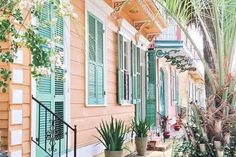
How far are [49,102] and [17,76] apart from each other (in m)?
0.94

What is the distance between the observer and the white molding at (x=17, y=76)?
4359 mm

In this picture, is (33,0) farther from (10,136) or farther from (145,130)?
(145,130)

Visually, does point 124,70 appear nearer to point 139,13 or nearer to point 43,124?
point 139,13

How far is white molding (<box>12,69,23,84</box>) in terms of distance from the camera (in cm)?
436

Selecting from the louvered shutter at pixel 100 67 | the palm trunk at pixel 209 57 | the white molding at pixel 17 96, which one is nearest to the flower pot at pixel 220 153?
the palm trunk at pixel 209 57

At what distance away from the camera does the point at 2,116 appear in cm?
427

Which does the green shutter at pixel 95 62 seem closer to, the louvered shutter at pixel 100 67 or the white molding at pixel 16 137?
the louvered shutter at pixel 100 67

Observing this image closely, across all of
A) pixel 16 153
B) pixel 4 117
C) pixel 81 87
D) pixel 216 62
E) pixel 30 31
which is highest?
pixel 30 31

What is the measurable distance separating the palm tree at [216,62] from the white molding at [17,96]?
1.93 metres

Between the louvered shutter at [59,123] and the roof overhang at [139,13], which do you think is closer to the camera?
the louvered shutter at [59,123]

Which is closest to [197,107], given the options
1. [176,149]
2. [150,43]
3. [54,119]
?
[176,149]

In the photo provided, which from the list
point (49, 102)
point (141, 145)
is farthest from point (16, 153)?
point (141, 145)

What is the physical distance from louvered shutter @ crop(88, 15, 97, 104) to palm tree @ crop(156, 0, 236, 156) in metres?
2.97

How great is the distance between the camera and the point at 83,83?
6.61m
